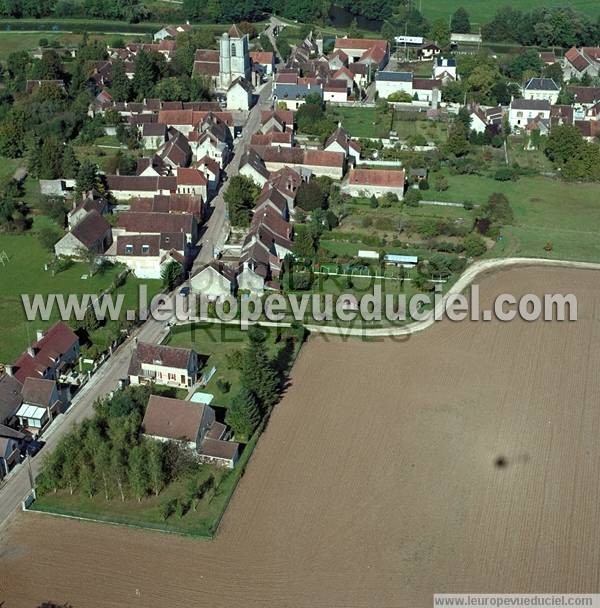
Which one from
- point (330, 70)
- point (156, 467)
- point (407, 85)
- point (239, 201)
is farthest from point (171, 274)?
point (330, 70)

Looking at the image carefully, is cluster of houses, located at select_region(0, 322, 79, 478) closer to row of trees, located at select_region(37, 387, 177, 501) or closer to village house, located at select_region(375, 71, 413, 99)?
row of trees, located at select_region(37, 387, 177, 501)

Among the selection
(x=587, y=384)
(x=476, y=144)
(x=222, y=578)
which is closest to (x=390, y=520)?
(x=222, y=578)

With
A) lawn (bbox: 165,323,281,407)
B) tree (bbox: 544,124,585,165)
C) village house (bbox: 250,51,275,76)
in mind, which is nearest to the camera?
lawn (bbox: 165,323,281,407)

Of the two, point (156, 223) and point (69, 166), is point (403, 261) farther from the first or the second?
point (69, 166)

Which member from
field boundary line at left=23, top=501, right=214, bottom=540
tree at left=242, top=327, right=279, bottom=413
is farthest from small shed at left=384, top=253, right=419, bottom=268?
field boundary line at left=23, top=501, right=214, bottom=540

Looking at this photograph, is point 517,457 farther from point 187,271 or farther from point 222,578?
point 187,271

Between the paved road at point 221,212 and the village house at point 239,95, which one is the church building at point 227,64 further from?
the paved road at point 221,212

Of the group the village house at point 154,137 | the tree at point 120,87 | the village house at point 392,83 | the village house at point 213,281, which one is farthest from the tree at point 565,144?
the tree at point 120,87
